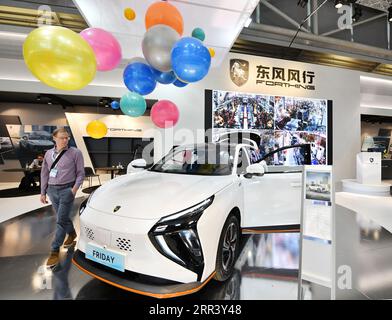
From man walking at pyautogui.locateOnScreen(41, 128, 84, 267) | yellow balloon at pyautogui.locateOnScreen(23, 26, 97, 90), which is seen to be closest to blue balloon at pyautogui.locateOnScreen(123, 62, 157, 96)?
yellow balloon at pyautogui.locateOnScreen(23, 26, 97, 90)

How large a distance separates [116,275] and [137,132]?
308 inches

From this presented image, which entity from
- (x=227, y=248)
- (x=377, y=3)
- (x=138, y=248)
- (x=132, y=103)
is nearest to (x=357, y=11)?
(x=377, y=3)

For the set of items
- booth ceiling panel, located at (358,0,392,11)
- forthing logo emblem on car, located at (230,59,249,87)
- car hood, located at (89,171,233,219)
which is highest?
booth ceiling panel, located at (358,0,392,11)

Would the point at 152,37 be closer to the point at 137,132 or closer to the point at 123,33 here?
the point at 123,33

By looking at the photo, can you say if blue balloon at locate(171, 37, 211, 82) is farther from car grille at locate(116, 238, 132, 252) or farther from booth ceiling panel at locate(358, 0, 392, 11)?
booth ceiling panel at locate(358, 0, 392, 11)

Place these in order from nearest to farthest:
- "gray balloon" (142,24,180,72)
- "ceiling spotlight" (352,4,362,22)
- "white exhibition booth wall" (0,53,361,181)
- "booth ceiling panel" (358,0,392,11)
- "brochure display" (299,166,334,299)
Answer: "brochure display" (299,166,334,299) → "gray balloon" (142,24,180,72) → "white exhibition booth wall" (0,53,361,181) → "ceiling spotlight" (352,4,362,22) → "booth ceiling panel" (358,0,392,11)

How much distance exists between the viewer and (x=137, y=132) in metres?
8.73

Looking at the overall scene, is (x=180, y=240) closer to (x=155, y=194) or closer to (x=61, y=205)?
(x=155, y=194)

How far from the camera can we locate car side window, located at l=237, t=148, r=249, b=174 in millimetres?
2262

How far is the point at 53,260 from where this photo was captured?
210 cm

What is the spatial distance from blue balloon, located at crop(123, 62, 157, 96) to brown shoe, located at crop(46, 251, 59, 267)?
237 cm

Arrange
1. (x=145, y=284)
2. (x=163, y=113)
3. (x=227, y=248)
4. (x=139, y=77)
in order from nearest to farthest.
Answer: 1. (x=145, y=284)
2. (x=227, y=248)
3. (x=139, y=77)
4. (x=163, y=113)

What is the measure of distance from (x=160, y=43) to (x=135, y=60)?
0.87 metres

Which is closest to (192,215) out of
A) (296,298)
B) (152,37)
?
(296,298)
